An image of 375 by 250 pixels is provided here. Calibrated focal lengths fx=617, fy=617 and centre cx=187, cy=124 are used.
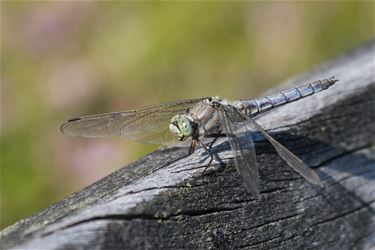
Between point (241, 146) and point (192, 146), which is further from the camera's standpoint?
point (192, 146)

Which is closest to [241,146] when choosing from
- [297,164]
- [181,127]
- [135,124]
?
[297,164]

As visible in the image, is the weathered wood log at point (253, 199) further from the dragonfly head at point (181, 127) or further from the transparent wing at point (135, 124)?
the transparent wing at point (135, 124)

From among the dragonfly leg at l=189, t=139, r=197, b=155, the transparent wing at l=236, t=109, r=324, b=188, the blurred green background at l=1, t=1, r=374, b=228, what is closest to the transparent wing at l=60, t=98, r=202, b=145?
the dragonfly leg at l=189, t=139, r=197, b=155

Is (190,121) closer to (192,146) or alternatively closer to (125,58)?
(192,146)

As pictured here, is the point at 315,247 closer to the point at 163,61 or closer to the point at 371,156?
the point at 371,156

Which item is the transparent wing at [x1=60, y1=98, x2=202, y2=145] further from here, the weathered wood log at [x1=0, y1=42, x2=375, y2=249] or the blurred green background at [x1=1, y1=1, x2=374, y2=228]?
the blurred green background at [x1=1, y1=1, x2=374, y2=228]

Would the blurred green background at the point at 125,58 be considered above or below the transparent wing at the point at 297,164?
above

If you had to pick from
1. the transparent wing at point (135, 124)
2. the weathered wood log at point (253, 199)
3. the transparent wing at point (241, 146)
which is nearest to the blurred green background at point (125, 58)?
the transparent wing at point (135, 124)

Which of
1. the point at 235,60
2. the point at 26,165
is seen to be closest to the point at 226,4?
the point at 235,60
